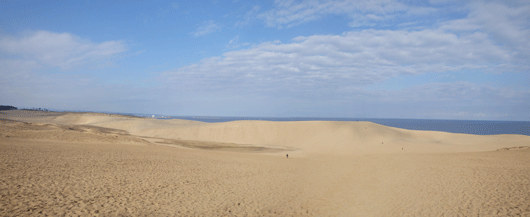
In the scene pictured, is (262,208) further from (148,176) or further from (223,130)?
(223,130)

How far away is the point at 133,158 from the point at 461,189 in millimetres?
17018

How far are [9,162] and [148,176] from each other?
5.90 meters

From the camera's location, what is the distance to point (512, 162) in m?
16.1

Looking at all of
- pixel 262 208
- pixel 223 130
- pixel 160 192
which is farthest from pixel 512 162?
pixel 223 130

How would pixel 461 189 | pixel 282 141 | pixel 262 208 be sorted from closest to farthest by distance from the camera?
pixel 262 208
pixel 461 189
pixel 282 141

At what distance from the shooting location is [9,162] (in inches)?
461

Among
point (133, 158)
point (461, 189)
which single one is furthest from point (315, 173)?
point (133, 158)

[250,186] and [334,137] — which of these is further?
[334,137]

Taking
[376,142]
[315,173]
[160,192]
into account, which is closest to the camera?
[160,192]

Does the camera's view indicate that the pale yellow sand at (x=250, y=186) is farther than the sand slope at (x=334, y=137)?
No

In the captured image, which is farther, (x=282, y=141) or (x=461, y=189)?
(x=282, y=141)

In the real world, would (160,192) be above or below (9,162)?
below

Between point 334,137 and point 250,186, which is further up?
point 334,137

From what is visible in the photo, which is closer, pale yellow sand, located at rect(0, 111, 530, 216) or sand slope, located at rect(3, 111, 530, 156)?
pale yellow sand, located at rect(0, 111, 530, 216)
